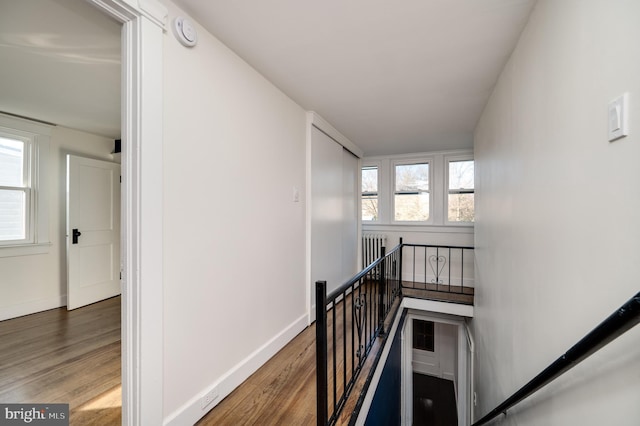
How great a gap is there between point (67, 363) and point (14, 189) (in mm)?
2318

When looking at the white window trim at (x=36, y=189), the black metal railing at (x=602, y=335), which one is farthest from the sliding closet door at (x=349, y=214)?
the white window trim at (x=36, y=189)

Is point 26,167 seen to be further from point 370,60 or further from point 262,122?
point 370,60

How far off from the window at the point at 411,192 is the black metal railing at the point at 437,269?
0.62 meters

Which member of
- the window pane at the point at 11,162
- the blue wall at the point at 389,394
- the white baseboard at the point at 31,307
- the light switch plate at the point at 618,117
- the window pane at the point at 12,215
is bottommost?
the blue wall at the point at 389,394

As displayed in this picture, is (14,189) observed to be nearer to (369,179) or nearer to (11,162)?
(11,162)

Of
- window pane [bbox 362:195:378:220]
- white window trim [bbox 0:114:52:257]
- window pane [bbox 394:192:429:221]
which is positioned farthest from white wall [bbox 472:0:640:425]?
white window trim [bbox 0:114:52:257]

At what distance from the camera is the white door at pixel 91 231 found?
3.39m

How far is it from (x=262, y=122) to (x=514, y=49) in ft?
6.03

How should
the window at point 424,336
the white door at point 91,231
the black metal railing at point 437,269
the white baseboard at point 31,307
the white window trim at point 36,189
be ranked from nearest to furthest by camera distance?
the white baseboard at point 31,307
the white window trim at point 36,189
the white door at point 91,231
the black metal railing at point 437,269
the window at point 424,336

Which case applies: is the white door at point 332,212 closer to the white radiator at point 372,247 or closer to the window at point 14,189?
the white radiator at point 372,247

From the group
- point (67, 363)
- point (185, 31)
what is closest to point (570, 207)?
point (185, 31)

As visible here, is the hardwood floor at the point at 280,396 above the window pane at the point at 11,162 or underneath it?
underneath

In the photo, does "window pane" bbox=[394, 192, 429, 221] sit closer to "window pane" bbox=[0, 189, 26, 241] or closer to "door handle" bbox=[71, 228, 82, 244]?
"door handle" bbox=[71, 228, 82, 244]

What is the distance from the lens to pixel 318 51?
186 centimetres
